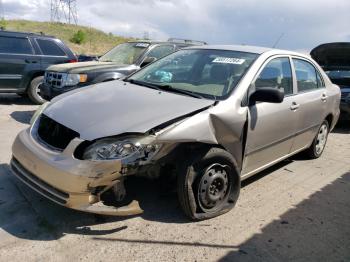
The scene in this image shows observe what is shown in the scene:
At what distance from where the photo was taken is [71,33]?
171ft

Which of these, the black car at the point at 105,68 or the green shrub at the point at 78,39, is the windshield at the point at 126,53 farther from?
the green shrub at the point at 78,39

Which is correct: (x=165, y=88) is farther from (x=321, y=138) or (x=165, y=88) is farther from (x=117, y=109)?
(x=321, y=138)

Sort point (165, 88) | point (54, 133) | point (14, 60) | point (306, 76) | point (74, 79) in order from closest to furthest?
point (54, 133) → point (165, 88) → point (306, 76) → point (74, 79) → point (14, 60)

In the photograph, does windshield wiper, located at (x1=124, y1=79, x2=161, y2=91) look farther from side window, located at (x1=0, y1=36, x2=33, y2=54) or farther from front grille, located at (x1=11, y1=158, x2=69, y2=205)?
side window, located at (x1=0, y1=36, x2=33, y2=54)

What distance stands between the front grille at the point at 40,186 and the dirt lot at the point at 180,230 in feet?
1.12

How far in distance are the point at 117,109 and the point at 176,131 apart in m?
0.62

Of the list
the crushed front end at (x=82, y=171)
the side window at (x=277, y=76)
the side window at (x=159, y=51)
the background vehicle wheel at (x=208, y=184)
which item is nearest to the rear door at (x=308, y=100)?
the side window at (x=277, y=76)

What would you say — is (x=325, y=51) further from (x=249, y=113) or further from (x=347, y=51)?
(x=249, y=113)

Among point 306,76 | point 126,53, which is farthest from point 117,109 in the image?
point 126,53

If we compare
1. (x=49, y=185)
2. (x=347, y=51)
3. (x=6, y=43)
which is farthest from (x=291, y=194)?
(x=6, y=43)

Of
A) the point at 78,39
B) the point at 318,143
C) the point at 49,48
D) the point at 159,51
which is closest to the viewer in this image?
the point at 318,143

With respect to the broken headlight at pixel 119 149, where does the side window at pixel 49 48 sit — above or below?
above

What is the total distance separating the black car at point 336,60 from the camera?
936 cm

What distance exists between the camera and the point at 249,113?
13.5 feet
